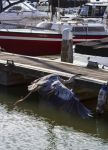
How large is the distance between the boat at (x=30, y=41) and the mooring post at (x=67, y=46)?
19.3 ft

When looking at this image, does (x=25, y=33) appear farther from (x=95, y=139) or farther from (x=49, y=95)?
(x=95, y=139)

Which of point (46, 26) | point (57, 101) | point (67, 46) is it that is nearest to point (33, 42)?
point (46, 26)

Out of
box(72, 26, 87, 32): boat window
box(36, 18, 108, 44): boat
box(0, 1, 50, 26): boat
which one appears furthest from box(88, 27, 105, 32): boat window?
box(0, 1, 50, 26): boat

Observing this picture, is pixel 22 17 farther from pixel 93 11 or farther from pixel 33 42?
pixel 33 42

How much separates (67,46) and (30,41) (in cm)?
636

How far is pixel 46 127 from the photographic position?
1414 centimetres

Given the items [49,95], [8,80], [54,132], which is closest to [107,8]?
[8,80]

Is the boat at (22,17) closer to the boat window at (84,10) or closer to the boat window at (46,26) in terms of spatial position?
the boat window at (84,10)

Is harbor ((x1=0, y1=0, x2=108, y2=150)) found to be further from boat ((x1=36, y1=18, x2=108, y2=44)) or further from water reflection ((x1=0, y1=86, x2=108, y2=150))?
boat ((x1=36, y1=18, x2=108, y2=44))

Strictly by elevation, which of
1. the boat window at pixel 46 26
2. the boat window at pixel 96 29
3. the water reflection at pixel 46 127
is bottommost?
the water reflection at pixel 46 127

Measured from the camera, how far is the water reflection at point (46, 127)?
12.7 metres

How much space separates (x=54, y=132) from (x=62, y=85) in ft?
6.07

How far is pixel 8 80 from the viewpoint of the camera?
725 inches

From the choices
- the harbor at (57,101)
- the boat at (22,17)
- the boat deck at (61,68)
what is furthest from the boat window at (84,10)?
the boat deck at (61,68)
